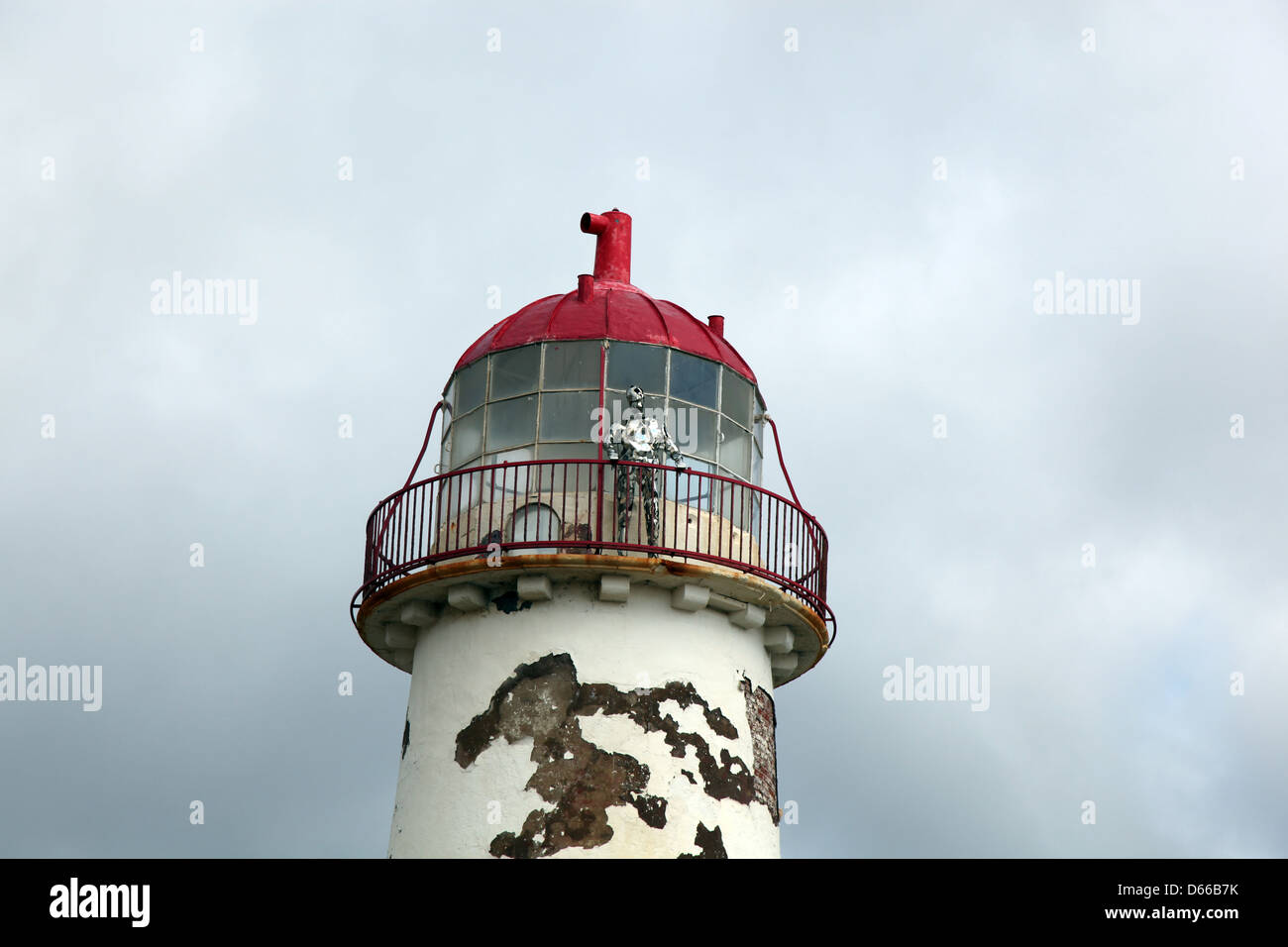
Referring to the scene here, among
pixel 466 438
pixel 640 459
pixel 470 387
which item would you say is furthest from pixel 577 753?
pixel 470 387

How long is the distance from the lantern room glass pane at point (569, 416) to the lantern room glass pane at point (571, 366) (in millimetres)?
117

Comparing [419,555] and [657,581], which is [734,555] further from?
[419,555]

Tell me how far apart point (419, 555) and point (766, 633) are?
3.55 m

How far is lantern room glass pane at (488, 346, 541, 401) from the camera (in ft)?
64.9

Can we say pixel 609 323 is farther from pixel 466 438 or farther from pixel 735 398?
pixel 466 438

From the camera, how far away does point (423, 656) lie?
19500mm

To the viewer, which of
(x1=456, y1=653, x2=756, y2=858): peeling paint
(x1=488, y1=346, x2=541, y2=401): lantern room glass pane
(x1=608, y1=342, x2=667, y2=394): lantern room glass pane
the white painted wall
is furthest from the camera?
(x1=488, y1=346, x2=541, y2=401): lantern room glass pane

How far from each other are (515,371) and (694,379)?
1.79 metres


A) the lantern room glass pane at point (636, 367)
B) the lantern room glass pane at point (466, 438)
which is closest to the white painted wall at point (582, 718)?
the lantern room glass pane at point (466, 438)

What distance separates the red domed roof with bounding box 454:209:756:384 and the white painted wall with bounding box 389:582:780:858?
9.06ft

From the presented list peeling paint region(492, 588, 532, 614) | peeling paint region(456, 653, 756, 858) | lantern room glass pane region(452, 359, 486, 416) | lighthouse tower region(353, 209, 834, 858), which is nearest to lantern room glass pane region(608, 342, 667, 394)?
lighthouse tower region(353, 209, 834, 858)

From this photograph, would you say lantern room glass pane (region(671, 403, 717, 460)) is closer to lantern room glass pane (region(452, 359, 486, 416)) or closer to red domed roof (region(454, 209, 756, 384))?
red domed roof (region(454, 209, 756, 384))

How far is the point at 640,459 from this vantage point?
1888 centimetres
